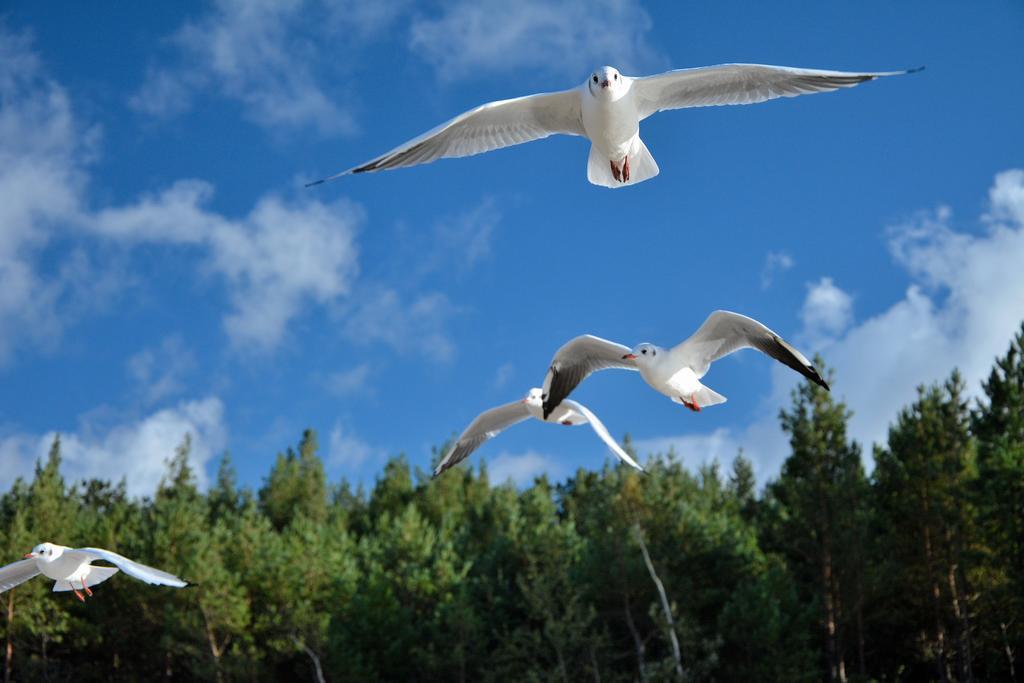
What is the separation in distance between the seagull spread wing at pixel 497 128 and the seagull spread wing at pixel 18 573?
5030 millimetres

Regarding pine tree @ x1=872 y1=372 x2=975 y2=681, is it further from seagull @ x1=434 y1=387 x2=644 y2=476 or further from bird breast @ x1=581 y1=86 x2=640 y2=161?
bird breast @ x1=581 y1=86 x2=640 y2=161

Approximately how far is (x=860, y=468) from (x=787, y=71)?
26581 mm

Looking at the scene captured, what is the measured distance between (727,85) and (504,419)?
4.55 meters

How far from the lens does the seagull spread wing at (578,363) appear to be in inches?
374

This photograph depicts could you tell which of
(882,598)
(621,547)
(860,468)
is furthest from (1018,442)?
(621,547)

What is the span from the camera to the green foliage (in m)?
29.7

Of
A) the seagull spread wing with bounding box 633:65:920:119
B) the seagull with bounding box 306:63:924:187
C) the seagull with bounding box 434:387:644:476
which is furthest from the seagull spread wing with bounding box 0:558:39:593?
the seagull spread wing with bounding box 633:65:920:119

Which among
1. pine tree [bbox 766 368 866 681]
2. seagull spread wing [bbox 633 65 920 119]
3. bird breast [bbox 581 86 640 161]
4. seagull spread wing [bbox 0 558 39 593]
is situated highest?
pine tree [bbox 766 368 866 681]

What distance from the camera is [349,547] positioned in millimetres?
38375

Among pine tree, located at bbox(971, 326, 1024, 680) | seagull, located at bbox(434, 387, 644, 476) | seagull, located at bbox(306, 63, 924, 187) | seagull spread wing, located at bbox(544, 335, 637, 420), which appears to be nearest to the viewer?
seagull, located at bbox(306, 63, 924, 187)

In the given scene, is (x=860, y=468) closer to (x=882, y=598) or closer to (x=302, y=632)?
(x=882, y=598)

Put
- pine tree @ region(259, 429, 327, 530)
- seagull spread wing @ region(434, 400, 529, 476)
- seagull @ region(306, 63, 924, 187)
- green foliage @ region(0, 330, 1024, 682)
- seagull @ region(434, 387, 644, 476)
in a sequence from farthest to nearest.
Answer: pine tree @ region(259, 429, 327, 530)
green foliage @ region(0, 330, 1024, 682)
seagull spread wing @ region(434, 400, 529, 476)
seagull @ region(434, 387, 644, 476)
seagull @ region(306, 63, 924, 187)

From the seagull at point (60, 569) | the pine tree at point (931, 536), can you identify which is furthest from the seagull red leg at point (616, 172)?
the pine tree at point (931, 536)

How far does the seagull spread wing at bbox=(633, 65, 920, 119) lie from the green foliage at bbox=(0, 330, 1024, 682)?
2051 centimetres
